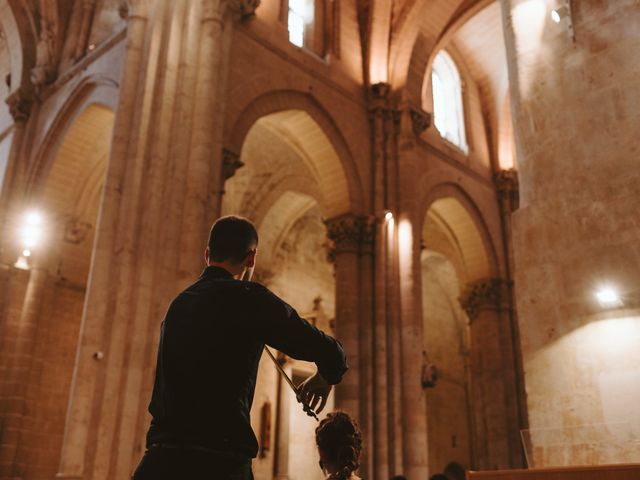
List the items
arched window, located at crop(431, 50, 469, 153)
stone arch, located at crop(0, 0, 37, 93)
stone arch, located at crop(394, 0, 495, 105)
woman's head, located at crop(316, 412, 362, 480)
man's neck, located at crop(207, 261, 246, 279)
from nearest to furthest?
man's neck, located at crop(207, 261, 246, 279), woman's head, located at crop(316, 412, 362, 480), stone arch, located at crop(0, 0, 37, 93), stone arch, located at crop(394, 0, 495, 105), arched window, located at crop(431, 50, 469, 153)

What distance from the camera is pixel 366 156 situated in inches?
533

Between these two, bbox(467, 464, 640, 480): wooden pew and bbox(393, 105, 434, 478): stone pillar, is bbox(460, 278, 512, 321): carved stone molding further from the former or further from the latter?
bbox(467, 464, 640, 480): wooden pew

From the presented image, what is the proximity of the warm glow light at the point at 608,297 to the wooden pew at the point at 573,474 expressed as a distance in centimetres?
240

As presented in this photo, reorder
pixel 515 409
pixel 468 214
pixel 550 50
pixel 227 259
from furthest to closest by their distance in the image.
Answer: pixel 468 214 < pixel 515 409 < pixel 550 50 < pixel 227 259

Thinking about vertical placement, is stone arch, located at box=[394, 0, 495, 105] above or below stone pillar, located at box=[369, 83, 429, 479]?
above

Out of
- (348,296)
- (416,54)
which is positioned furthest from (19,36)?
(348,296)

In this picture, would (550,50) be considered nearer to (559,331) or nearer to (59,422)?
(559,331)

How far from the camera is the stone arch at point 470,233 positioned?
53.1ft

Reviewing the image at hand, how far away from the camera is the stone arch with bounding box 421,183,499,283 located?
16188 millimetres

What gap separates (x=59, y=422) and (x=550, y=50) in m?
10.0

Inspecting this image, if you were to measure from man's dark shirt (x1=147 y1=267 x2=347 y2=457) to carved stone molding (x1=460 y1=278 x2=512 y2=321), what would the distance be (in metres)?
14.8

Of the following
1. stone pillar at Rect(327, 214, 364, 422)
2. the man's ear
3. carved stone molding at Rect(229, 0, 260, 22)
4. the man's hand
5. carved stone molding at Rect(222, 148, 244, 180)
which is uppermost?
carved stone molding at Rect(229, 0, 260, 22)

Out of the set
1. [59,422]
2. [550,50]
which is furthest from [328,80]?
[59,422]

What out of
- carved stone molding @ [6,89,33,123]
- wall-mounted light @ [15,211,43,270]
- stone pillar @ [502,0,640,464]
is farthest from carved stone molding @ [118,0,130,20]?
stone pillar @ [502,0,640,464]
